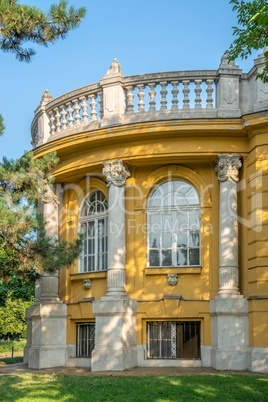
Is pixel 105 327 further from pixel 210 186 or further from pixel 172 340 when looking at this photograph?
pixel 210 186

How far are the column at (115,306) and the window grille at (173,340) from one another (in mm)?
533

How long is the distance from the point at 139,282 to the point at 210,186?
3018 millimetres

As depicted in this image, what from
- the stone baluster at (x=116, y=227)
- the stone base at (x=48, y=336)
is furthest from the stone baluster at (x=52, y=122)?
the stone base at (x=48, y=336)

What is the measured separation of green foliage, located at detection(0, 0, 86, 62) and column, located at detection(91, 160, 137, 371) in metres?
5.89

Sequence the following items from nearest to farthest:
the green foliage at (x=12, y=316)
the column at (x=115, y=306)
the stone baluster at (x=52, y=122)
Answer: the column at (x=115, y=306) < the stone baluster at (x=52, y=122) < the green foliage at (x=12, y=316)

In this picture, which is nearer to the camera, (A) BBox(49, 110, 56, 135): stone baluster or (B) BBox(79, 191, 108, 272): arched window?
(B) BBox(79, 191, 108, 272): arched window

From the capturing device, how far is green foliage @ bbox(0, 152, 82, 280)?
12203 mm

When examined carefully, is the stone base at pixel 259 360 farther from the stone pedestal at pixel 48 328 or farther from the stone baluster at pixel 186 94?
the stone baluster at pixel 186 94

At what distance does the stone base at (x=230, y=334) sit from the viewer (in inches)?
572

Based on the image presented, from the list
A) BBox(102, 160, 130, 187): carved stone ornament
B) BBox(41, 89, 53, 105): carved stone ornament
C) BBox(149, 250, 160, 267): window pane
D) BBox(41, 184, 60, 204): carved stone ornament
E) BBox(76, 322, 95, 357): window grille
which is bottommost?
BBox(76, 322, 95, 357): window grille

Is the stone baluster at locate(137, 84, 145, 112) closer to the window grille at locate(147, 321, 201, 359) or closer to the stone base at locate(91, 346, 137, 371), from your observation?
the window grille at locate(147, 321, 201, 359)

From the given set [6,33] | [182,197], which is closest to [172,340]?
[182,197]

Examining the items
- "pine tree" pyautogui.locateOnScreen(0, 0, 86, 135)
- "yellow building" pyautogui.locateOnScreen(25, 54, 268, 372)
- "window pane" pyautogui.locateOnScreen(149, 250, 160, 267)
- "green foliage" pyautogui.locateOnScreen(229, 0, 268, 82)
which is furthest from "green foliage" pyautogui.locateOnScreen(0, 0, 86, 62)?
"window pane" pyautogui.locateOnScreen(149, 250, 160, 267)

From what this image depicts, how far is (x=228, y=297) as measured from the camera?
14953 mm
